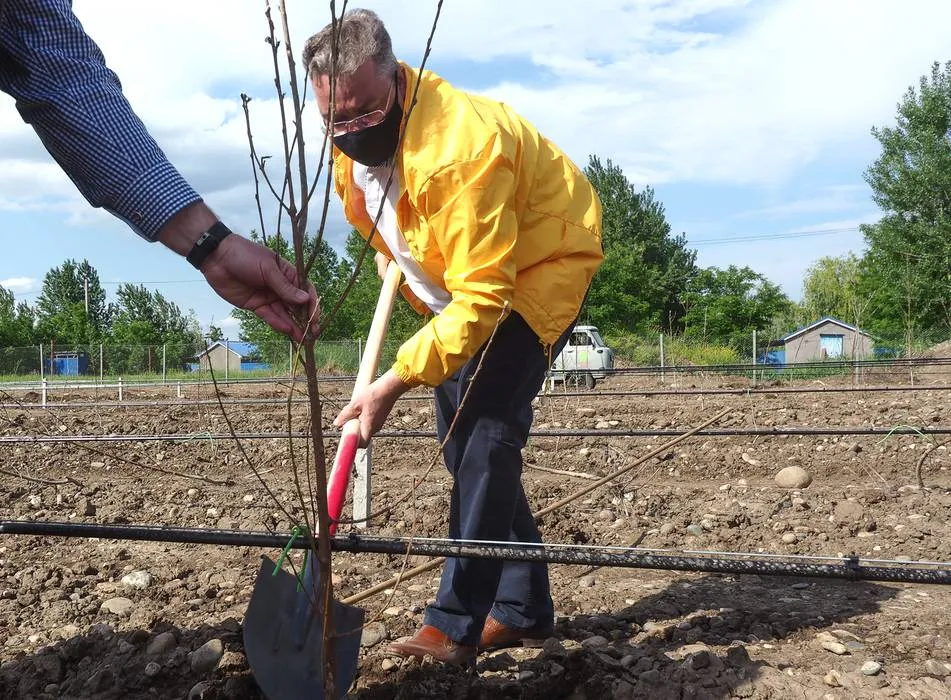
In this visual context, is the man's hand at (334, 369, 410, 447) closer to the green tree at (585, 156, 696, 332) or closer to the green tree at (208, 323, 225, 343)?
the green tree at (208, 323, 225, 343)

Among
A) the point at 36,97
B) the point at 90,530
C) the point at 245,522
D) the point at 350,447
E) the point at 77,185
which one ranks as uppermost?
the point at 36,97

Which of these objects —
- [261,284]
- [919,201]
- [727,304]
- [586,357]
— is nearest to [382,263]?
[261,284]

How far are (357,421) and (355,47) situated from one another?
2.87ft

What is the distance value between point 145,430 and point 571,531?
7346 millimetres

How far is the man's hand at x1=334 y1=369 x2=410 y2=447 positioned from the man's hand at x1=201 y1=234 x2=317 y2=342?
35cm

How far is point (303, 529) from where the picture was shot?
1.81 m

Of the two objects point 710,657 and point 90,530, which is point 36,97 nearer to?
point 90,530

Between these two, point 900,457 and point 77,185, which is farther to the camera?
point 900,457

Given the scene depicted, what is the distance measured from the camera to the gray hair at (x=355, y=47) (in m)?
1.85

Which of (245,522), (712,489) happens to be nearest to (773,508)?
(712,489)

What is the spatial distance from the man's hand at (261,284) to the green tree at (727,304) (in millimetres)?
33265

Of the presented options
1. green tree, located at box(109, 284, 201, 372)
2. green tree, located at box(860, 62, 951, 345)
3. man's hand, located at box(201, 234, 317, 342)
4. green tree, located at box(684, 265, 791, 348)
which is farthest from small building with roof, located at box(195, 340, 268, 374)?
man's hand, located at box(201, 234, 317, 342)

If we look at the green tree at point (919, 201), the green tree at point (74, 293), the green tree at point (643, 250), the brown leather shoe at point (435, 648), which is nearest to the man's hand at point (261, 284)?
the brown leather shoe at point (435, 648)

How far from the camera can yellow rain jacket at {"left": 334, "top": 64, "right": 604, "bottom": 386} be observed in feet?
6.14
